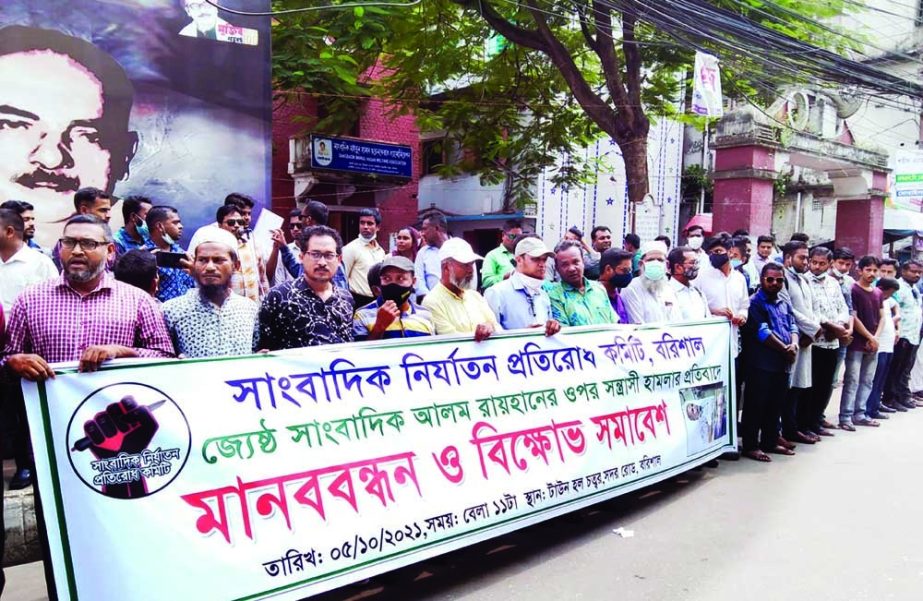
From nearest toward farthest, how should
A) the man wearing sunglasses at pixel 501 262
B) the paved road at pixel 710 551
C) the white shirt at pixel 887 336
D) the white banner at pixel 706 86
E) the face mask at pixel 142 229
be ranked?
the paved road at pixel 710 551 → the face mask at pixel 142 229 → the man wearing sunglasses at pixel 501 262 → the white shirt at pixel 887 336 → the white banner at pixel 706 86

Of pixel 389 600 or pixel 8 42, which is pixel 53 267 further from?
pixel 8 42

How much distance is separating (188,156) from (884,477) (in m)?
7.37

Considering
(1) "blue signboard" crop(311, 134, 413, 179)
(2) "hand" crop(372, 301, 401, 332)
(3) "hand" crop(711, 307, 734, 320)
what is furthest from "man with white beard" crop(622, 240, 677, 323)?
(1) "blue signboard" crop(311, 134, 413, 179)

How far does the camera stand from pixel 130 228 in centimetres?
531

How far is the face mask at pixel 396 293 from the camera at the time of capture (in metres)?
4.09

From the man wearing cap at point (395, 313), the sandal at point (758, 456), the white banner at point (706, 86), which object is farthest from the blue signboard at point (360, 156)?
the man wearing cap at point (395, 313)

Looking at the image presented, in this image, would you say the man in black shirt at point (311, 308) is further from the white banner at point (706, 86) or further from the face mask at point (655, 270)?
the white banner at point (706, 86)

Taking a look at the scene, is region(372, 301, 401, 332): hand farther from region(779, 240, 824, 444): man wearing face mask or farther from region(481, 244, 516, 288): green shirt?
region(779, 240, 824, 444): man wearing face mask

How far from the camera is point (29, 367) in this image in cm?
257

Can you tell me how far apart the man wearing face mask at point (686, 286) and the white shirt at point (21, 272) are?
4693mm

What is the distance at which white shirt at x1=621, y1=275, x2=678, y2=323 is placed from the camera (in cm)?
571

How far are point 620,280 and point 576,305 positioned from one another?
0.90 m

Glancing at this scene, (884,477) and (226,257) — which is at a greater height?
(226,257)

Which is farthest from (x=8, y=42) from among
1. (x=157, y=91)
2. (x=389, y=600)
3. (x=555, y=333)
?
(x=389, y=600)
